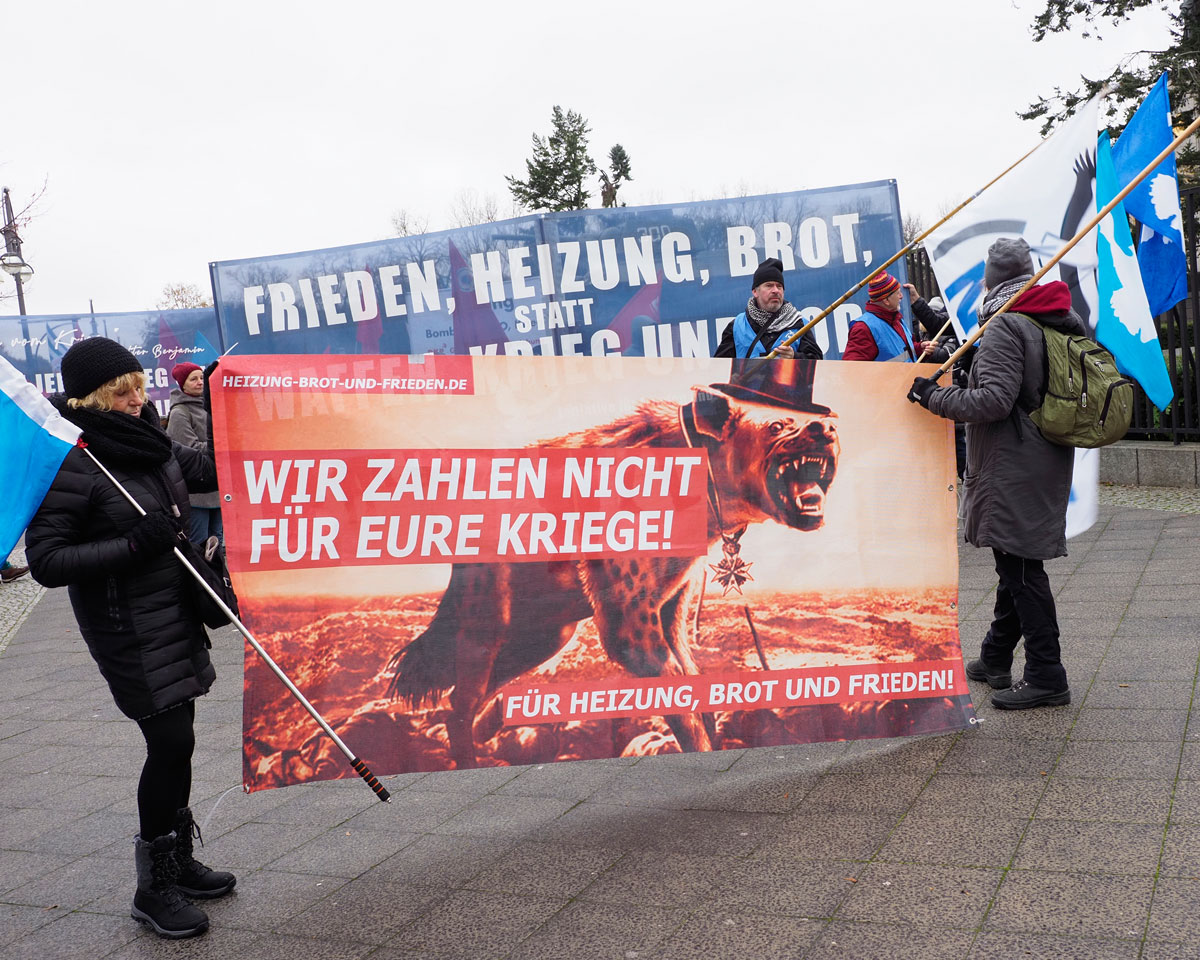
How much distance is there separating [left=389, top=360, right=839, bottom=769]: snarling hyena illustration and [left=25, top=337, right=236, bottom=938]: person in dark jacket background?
703 millimetres

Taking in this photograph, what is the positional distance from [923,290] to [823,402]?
31.0ft

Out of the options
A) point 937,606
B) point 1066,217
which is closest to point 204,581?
point 937,606

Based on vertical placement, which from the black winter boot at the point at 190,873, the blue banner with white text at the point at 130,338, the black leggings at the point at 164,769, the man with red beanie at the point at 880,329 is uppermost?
the blue banner with white text at the point at 130,338

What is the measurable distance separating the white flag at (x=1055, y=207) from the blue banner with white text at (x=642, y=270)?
3.04 meters

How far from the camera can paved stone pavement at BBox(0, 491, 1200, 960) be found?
9.86ft

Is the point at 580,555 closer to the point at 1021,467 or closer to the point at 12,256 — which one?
the point at 1021,467

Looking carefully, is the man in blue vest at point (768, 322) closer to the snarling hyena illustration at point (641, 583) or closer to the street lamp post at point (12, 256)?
the snarling hyena illustration at point (641, 583)

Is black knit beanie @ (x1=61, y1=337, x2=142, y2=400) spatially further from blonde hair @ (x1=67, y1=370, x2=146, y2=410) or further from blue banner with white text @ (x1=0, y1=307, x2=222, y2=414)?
blue banner with white text @ (x1=0, y1=307, x2=222, y2=414)

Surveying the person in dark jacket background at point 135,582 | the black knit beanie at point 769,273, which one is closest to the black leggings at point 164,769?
the person in dark jacket background at point 135,582

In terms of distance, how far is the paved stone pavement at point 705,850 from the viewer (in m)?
3.01

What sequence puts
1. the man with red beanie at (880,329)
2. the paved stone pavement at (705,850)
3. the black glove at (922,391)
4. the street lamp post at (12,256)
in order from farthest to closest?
the street lamp post at (12,256)
the man with red beanie at (880,329)
the black glove at (922,391)
the paved stone pavement at (705,850)

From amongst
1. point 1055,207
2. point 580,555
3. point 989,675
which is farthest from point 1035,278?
point 580,555

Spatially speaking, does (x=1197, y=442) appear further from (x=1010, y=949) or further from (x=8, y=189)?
(x=8, y=189)

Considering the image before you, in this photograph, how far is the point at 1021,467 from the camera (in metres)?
4.59
